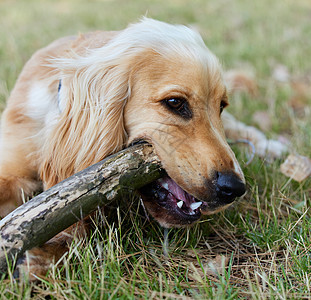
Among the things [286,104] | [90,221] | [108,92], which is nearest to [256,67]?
[286,104]

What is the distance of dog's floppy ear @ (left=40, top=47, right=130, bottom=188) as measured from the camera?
7.82ft

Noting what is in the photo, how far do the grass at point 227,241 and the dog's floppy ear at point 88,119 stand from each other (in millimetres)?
405

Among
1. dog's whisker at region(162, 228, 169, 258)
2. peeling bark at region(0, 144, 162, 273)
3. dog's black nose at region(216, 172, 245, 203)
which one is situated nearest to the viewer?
peeling bark at region(0, 144, 162, 273)

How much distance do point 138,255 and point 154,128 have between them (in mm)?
682

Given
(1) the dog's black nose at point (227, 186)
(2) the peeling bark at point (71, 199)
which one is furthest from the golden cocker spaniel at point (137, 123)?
(2) the peeling bark at point (71, 199)

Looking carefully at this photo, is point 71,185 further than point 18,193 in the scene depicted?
No

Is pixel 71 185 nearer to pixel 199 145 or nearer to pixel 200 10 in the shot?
pixel 199 145

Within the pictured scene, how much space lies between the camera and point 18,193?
263 cm

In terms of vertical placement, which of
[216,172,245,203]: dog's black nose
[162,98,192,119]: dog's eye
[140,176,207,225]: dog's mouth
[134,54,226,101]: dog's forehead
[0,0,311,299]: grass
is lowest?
[0,0,311,299]: grass

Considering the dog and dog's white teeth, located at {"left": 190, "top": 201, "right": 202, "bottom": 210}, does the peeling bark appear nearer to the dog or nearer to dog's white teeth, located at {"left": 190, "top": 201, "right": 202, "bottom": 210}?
the dog

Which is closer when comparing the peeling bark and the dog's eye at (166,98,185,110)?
the peeling bark

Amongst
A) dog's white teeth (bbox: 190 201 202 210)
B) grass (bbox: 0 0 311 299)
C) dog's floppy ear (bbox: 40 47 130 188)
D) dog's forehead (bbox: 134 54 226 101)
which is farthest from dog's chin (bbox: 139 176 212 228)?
dog's forehead (bbox: 134 54 226 101)

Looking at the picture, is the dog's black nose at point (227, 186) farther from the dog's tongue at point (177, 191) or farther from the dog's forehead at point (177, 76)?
the dog's forehead at point (177, 76)

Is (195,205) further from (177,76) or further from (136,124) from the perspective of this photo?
(177,76)
